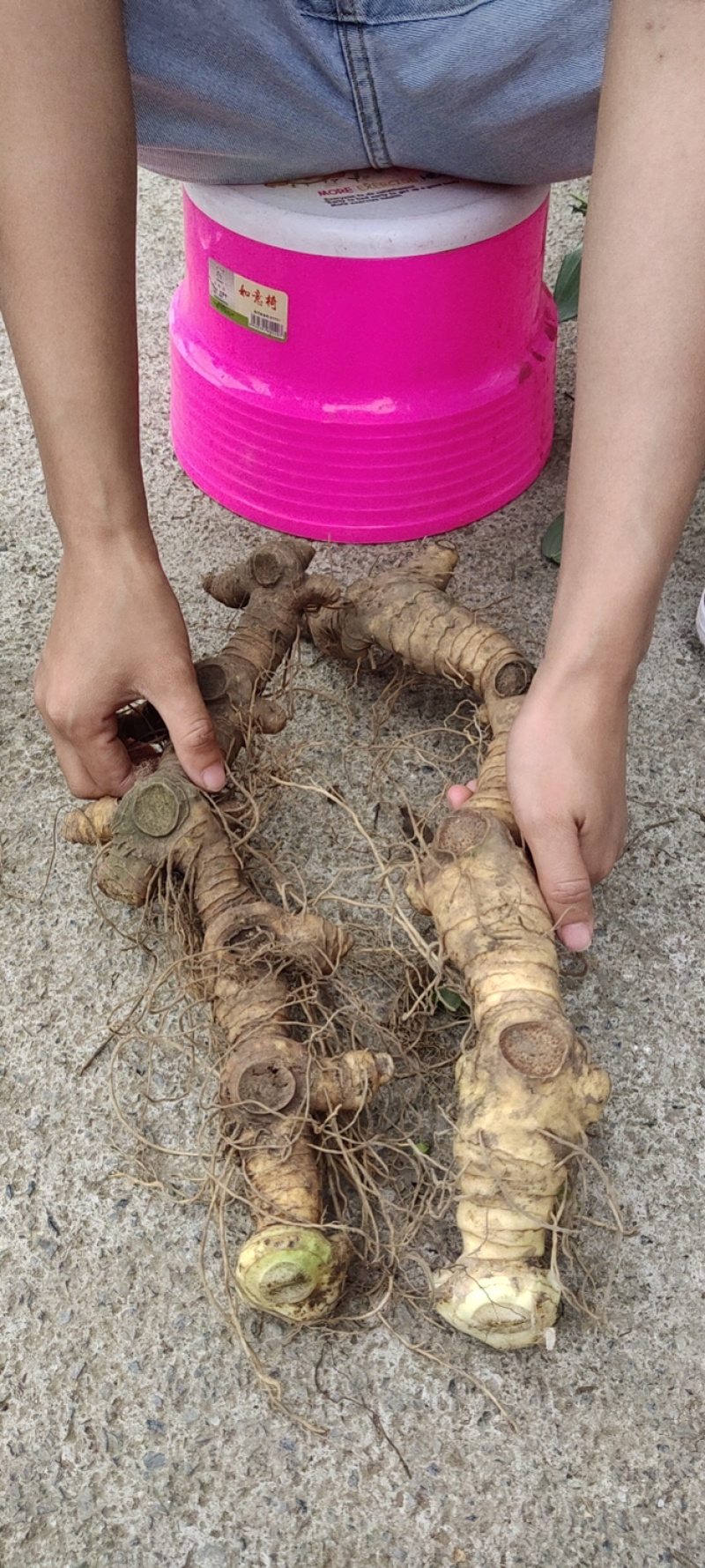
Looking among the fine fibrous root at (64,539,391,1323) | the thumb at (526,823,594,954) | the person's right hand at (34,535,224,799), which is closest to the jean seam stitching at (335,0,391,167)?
the fine fibrous root at (64,539,391,1323)

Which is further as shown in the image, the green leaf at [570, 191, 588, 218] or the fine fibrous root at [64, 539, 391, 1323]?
the green leaf at [570, 191, 588, 218]

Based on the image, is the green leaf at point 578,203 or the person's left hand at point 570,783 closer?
the person's left hand at point 570,783

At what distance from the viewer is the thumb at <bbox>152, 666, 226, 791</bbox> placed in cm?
110

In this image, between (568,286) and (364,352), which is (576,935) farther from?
(568,286)

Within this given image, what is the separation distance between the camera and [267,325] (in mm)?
1457

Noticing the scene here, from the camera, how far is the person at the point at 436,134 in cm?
93

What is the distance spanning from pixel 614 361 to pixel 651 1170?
639 millimetres

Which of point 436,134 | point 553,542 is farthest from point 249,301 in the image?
point 553,542

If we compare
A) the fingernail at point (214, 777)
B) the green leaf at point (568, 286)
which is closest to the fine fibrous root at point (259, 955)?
the fingernail at point (214, 777)

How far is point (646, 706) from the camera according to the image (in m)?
1.44

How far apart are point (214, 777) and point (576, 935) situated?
338 millimetres

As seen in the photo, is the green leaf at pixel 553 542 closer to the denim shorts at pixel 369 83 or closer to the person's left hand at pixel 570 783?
the denim shorts at pixel 369 83

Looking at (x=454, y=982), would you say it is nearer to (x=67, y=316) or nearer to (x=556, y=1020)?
(x=556, y=1020)

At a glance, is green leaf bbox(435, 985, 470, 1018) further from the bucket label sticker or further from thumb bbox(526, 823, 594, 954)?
the bucket label sticker
